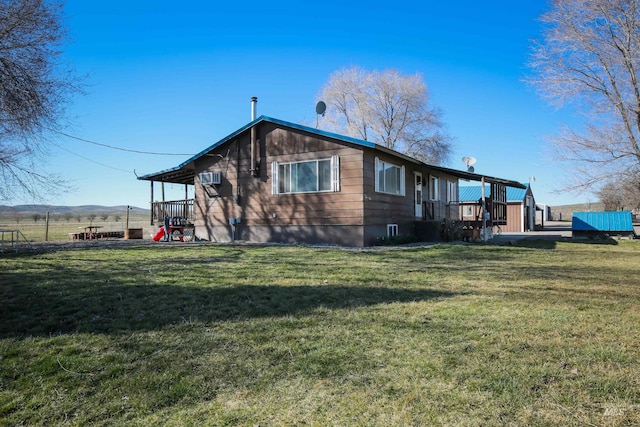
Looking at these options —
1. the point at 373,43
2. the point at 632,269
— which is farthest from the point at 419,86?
the point at 632,269

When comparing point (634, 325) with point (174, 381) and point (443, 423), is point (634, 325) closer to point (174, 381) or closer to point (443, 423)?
point (443, 423)

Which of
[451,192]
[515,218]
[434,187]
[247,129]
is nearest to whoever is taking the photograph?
[247,129]

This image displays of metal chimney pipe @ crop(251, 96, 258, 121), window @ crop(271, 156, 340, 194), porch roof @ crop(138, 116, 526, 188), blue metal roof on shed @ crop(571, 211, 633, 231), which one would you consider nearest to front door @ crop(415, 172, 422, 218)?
porch roof @ crop(138, 116, 526, 188)

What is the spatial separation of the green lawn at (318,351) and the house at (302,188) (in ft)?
20.0

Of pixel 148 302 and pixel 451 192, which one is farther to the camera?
pixel 451 192

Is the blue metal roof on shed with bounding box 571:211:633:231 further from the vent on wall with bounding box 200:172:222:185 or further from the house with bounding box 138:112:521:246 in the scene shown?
the vent on wall with bounding box 200:172:222:185

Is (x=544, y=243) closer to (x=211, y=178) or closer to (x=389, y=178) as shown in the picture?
(x=389, y=178)

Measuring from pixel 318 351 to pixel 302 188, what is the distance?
33.0 ft

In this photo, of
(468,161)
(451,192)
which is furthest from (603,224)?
(468,161)

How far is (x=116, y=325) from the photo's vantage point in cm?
394

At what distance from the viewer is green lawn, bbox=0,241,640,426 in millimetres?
2281

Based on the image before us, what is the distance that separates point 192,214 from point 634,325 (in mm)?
16312

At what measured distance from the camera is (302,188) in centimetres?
1304

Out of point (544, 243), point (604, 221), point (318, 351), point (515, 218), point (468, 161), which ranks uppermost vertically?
point (468, 161)
